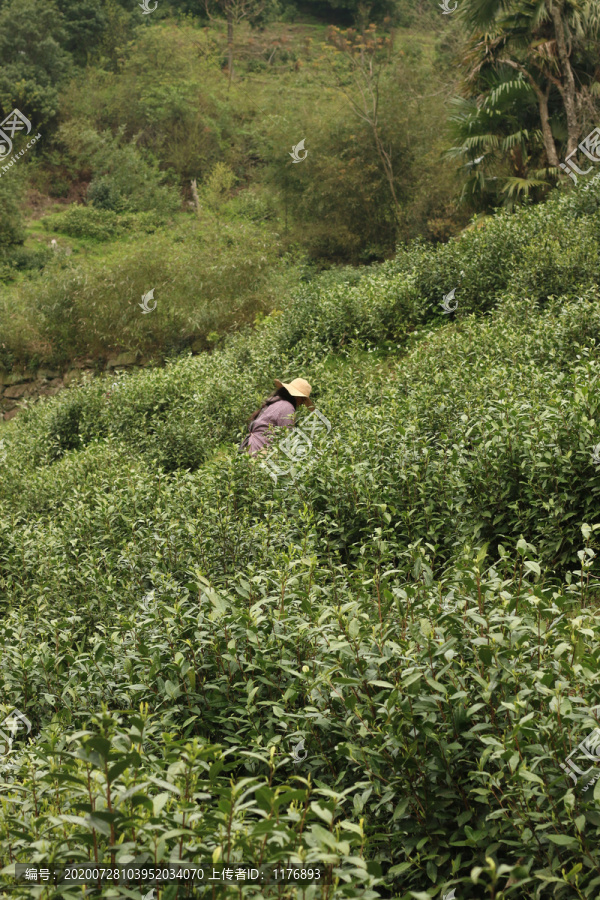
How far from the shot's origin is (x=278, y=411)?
6379 millimetres

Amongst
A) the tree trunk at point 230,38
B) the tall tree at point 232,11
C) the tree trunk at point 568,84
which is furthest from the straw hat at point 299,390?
the tall tree at point 232,11

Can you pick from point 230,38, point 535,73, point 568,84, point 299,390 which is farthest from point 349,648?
point 230,38

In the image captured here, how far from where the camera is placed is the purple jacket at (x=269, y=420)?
19.9ft

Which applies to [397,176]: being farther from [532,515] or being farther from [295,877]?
[295,877]

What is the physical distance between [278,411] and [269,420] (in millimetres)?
117

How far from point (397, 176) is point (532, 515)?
52.9 ft

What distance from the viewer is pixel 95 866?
5.14 ft

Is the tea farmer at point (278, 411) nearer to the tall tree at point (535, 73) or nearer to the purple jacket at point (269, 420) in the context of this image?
the purple jacket at point (269, 420)

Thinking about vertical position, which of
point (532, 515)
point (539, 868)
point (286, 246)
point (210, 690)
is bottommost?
point (286, 246)

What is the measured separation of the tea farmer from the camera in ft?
20.0

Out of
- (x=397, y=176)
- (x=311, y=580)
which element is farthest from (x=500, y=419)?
(x=397, y=176)

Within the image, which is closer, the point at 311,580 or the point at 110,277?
the point at 311,580

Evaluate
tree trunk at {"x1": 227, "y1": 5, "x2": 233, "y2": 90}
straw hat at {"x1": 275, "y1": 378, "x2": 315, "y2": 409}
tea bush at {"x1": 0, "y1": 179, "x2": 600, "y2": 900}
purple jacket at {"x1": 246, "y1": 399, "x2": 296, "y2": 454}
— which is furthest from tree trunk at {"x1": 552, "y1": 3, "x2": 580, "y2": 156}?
tree trunk at {"x1": 227, "y1": 5, "x2": 233, "y2": 90}

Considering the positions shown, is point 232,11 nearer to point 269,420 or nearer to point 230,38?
point 230,38
